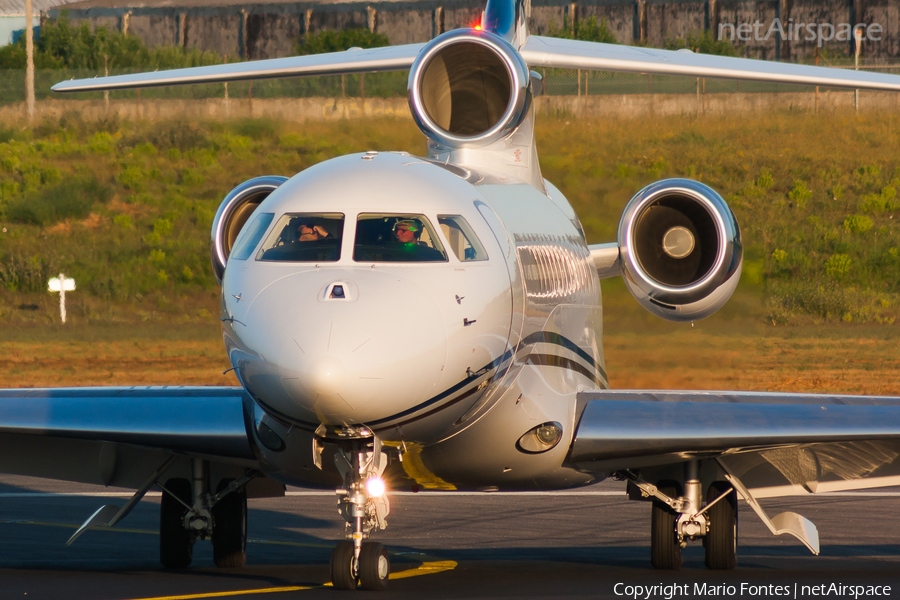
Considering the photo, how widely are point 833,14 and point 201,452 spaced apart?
46.9 m

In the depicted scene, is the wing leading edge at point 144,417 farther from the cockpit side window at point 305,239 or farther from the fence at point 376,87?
the fence at point 376,87

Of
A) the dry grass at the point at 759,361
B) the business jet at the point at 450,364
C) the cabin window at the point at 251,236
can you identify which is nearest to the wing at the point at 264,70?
the business jet at the point at 450,364

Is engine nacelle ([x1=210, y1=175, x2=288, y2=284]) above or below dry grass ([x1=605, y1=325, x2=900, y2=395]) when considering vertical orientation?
above

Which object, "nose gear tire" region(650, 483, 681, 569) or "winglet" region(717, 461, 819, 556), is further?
"nose gear tire" region(650, 483, 681, 569)

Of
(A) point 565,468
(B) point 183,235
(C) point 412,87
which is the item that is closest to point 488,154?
(C) point 412,87

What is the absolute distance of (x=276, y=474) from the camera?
10906 millimetres

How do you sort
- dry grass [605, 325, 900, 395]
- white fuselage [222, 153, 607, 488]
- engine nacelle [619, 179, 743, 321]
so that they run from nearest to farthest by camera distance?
white fuselage [222, 153, 607, 488], engine nacelle [619, 179, 743, 321], dry grass [605, 325, 900, 395]

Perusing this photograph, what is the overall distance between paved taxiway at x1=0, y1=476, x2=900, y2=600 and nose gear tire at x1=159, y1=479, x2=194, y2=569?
17cm

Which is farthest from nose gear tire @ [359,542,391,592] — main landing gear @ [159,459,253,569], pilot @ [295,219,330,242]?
main landing gear @ [159,459,253,569]

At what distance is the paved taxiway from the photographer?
421 inches

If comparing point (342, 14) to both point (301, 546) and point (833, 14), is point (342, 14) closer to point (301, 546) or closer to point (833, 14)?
point (833, 14)

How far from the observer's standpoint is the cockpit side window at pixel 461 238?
920cm

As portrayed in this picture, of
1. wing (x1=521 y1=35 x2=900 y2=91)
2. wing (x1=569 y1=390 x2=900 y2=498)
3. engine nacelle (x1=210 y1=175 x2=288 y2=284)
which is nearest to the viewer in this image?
wing (x1=569 y1=390 x2=900 y2=498)

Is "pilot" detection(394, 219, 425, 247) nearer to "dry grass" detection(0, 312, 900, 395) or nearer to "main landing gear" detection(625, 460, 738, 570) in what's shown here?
"main landing gear" detection(625, 460, 738, 570)
